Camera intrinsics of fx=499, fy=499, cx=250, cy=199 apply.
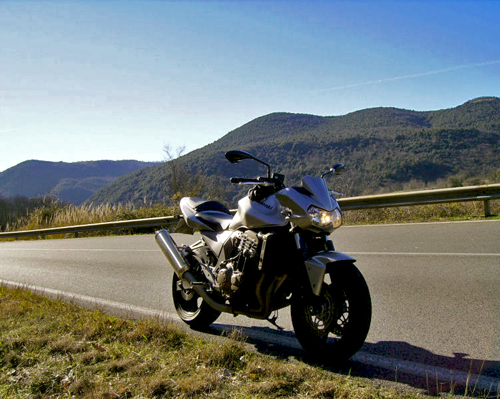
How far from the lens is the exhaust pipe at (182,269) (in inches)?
181

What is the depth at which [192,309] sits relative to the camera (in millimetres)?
5457

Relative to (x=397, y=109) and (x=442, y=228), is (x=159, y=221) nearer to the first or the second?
(x=442, y=228)

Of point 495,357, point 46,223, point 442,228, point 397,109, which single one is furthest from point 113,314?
point 397,109

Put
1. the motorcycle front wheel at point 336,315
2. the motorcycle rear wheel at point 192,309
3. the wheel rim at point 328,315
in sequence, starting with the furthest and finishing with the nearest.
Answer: the motorcycle rear wheel at point 192,309 < the wheel rim at point 328,315 < the motorcycle front wheel at point 336,315

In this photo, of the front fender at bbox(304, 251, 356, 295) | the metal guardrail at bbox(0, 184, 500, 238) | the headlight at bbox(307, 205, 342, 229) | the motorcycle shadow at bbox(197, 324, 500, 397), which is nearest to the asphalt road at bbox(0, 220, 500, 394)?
Result: the motorcycle shadow at bbox(197, 324, 500, 397)

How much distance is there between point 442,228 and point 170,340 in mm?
7662

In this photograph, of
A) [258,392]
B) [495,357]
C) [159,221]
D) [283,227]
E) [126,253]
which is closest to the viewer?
[258,392]

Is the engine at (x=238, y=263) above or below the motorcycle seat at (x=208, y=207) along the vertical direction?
below

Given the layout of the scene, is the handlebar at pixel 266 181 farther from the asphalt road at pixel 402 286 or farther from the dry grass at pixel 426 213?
the dry grass at pixel 426 213

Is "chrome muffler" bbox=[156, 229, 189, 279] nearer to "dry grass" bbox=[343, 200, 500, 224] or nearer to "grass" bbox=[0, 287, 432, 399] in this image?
"grass" bbox=[0, 287, 432, 399]

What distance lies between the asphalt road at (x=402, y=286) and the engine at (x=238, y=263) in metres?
0.75

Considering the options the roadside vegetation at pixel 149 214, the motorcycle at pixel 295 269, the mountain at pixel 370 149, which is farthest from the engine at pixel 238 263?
the mountain at pixel 370 149

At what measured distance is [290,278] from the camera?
398 cm

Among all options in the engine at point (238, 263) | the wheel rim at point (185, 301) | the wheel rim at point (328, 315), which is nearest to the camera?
the wheel rim at point (328, 315)
